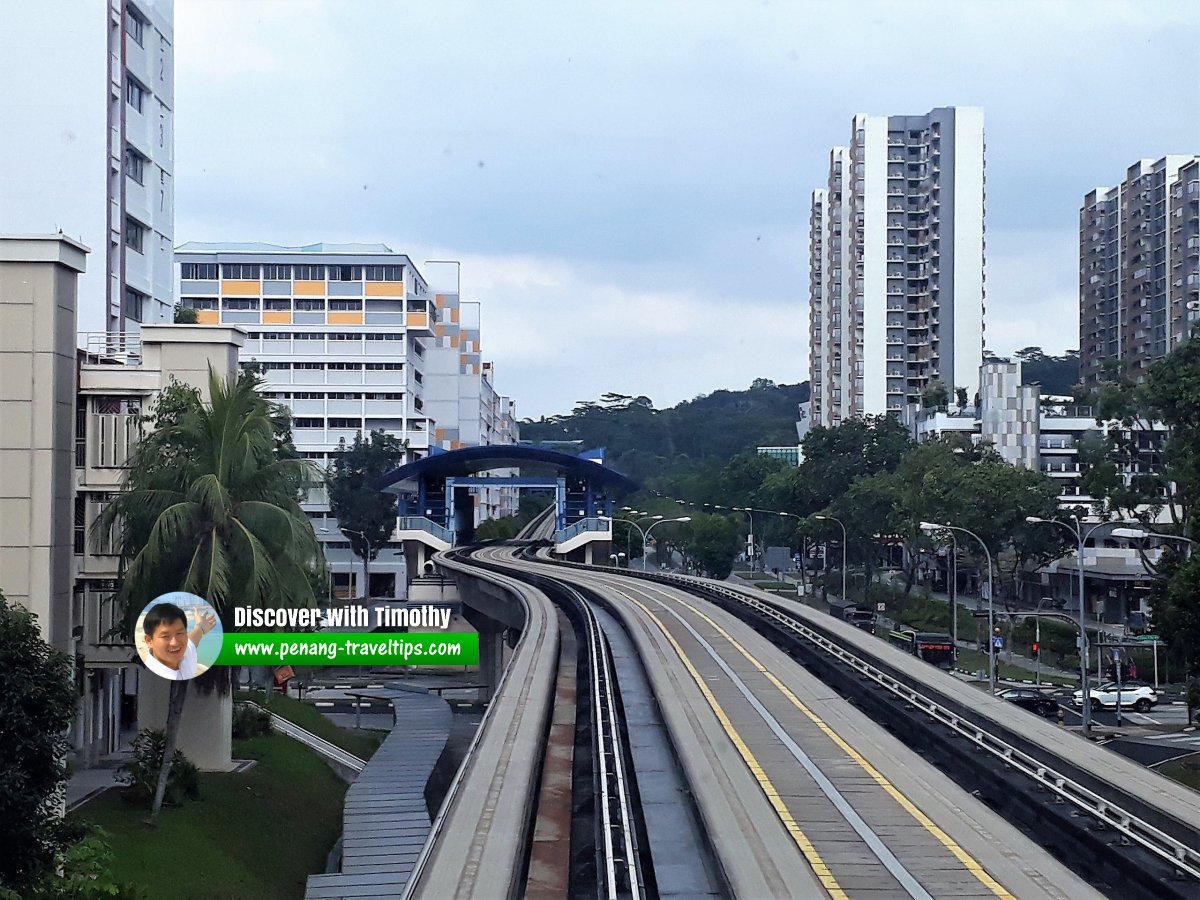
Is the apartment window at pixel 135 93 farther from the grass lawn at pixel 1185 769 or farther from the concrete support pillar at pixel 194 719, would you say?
the grass lawn at pixel 1185 769

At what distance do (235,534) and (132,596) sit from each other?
2979 millimetres

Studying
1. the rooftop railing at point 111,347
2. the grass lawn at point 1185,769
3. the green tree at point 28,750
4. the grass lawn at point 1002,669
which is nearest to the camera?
the green tree at point 28,750

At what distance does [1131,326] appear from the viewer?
142 metres

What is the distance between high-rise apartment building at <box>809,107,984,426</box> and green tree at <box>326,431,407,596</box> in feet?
189

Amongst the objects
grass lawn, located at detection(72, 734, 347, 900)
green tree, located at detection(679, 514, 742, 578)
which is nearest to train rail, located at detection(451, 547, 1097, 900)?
grass lawn, located at detection(72, 734, 347, 900)

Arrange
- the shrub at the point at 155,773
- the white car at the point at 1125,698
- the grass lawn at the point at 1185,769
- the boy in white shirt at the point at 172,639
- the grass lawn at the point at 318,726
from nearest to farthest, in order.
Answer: the boy in white shirt at the point at 172,639, the shrub at the point at 155,773, the grass lawn at the point at 1185,769, the grass lawn at the point at 318,726, the white car at the point at 1125,698

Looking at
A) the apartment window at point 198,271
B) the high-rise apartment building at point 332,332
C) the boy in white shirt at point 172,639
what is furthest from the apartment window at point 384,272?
the boy in white shirt at point 172,639

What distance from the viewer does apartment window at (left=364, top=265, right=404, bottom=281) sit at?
123 metres

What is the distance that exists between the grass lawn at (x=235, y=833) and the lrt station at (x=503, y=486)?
51262mm

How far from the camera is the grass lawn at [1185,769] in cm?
3978

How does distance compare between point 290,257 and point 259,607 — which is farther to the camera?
point 290,257

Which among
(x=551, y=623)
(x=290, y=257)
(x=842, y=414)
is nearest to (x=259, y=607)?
(x=551, y=623)

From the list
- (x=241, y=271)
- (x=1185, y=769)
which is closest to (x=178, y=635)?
(x=1185, y=769)

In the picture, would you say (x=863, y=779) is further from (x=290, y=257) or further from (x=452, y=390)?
(x=452, y=390)
